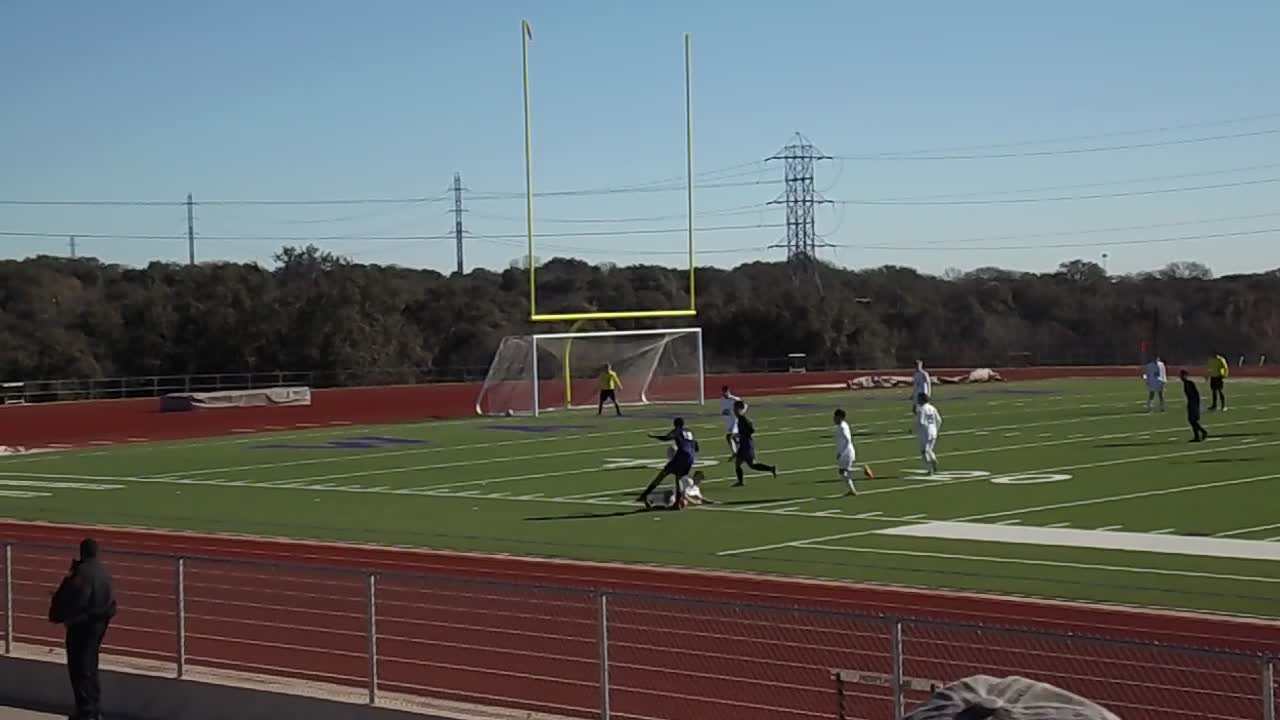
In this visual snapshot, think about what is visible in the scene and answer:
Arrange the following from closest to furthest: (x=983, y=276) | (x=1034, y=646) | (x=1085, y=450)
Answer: (x=1034, y=646) → (x=1085, y=450) → (x=983, y=276)

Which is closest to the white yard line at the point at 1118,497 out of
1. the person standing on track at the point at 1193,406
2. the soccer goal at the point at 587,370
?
the person standing on track at the point at 1193,406

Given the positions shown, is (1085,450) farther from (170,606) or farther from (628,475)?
(170,606)

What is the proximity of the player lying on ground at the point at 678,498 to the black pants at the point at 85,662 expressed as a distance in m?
13.5

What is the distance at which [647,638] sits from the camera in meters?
13.8

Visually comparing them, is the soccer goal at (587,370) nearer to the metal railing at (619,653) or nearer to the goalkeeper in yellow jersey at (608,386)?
the goalkeeper in yellow jersey at (608,386)

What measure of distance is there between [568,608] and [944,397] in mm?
46250

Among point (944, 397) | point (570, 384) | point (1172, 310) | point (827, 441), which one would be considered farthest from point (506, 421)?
point (1172, 310)

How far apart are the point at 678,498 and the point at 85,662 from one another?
13.9 meters

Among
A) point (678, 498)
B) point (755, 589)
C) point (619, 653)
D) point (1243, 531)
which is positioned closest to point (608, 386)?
point (678, 498)

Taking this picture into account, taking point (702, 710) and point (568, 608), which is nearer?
point (702, 710)

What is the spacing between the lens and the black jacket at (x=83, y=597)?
1250 cm

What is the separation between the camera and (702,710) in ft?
38.5

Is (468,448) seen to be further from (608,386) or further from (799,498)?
(799,498)

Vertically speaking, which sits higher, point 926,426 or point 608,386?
point 608,386
